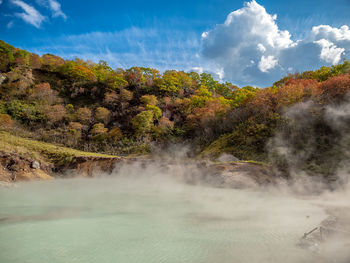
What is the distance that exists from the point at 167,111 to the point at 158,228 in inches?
1285

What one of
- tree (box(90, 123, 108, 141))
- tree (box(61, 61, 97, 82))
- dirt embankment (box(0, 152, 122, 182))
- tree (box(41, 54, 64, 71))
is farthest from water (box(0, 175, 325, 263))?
tree (box(41, 54, 64, 71))

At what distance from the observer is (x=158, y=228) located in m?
6.18

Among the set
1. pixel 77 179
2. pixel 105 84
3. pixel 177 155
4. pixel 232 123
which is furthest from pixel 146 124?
pixel 105 84

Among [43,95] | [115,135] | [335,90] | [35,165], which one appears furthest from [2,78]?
[335,90]

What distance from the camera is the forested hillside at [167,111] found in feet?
56.1

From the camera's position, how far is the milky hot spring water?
448cm

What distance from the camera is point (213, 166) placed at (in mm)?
14523

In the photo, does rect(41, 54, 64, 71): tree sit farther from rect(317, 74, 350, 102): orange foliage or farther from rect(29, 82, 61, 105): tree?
rect(317, 74, 350, 102): orange foliage

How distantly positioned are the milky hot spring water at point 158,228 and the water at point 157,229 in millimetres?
20

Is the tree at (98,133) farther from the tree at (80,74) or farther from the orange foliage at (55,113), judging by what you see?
the tree at (80,74)

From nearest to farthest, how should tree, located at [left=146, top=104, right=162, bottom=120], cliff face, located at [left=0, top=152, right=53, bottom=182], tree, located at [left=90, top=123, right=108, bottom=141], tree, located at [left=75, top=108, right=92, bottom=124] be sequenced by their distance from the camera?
cliff face, located at [left=0, top=152, right=53, bottom=182] → tree, located at [left=90, top=123, right=108, bottom=141] → tree, located at [left=146, top=104, right=162, bottom=120] → tree, located at [left=75, top=108, right=92, bottom=124]

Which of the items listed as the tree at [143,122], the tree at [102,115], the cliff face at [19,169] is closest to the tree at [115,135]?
the tree at [143,122]

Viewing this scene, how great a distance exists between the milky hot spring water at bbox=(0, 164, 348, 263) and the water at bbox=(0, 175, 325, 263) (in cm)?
2

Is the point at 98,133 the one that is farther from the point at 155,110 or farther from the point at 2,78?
the point at 2,78
